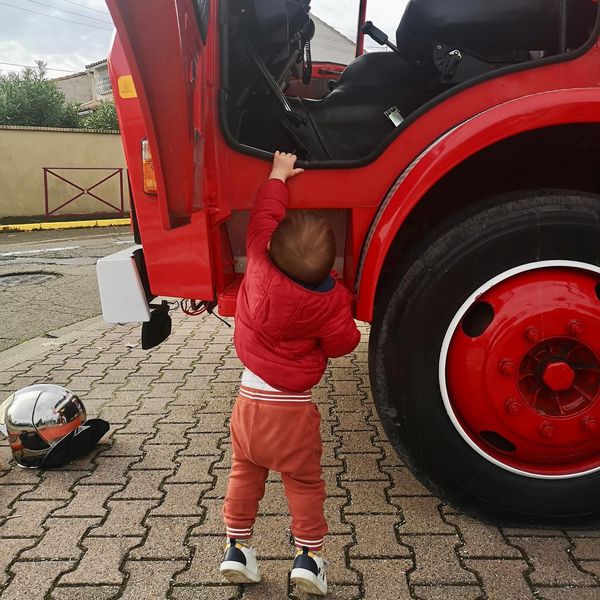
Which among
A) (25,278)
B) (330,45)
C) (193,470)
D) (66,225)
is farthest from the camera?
(66,225)

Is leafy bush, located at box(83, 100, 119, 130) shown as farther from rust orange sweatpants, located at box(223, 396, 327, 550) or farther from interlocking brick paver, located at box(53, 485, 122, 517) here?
rust orange sweatpants, located at box(223, 396, 327, 550)

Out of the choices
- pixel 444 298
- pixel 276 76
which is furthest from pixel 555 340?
pixel 276 76

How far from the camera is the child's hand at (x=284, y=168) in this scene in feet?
7.39

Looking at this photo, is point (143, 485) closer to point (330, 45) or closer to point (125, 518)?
point (125, 518)

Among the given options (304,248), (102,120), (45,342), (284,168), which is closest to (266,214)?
(284,168)

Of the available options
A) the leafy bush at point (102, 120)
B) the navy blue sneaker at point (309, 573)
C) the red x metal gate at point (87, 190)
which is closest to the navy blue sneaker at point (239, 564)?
the navy blue sneaker at point (309, 573)

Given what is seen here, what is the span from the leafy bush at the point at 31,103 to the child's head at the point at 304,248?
2281 centimetres

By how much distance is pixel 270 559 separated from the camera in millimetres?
2090

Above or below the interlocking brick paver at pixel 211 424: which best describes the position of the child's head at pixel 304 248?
above

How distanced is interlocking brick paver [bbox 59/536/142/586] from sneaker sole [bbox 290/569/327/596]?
55 centimetres

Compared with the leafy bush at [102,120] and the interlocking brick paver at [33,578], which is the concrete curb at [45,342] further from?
the leafy bush at [102,120]

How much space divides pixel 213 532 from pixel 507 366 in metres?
1.16

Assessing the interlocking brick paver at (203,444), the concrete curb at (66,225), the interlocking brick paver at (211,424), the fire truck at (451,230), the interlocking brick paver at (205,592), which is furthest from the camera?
the concrete curb at (66,225)

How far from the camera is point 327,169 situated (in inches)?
89.4
